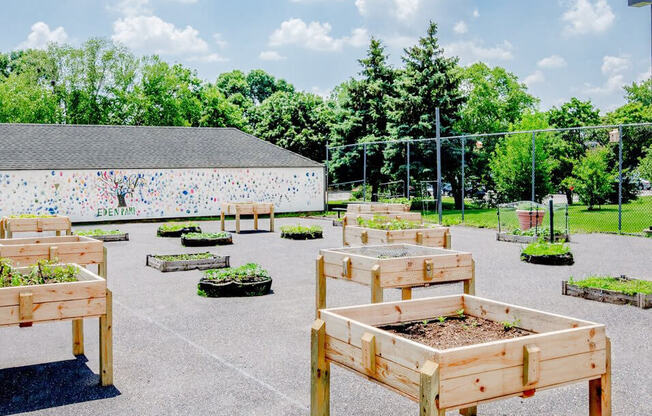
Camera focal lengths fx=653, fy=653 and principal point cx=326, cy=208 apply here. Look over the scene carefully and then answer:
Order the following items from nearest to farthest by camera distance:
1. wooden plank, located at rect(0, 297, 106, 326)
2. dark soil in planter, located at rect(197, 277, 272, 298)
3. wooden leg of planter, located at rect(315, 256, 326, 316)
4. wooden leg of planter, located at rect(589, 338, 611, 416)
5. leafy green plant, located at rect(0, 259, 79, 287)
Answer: wooden leg of planter, located at rect(589, 338, 611, 416) < wooden plank, located at rect(0, 297, 106, 326) < leafy green plant, located at rect(0, 259, 79, 287) < wooden leg of planter, located at rect(315, 256, 326, 316) < dark soil in planter, located at rect(197, 277, 272, 298)

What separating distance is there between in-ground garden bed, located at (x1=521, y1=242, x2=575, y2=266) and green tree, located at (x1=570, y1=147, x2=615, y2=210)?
21.4m

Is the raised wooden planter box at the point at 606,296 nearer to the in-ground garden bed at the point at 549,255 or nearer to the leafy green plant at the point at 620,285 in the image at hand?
the leafy green plant at the point at 620,285

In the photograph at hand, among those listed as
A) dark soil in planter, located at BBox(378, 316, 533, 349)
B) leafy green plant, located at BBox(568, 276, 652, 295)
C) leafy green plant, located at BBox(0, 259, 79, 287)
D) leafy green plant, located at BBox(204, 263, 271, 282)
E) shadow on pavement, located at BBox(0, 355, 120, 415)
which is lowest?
shadow on pavement, located at BBox(0, 355, 120, 415)

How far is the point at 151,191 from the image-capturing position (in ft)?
118

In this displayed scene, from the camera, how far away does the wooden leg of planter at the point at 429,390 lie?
4102 mm

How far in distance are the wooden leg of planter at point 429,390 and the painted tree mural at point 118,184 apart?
32812 millimetres

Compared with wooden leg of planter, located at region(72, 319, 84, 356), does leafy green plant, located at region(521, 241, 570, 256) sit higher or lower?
higher

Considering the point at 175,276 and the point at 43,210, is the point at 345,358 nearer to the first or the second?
the point at 175,276

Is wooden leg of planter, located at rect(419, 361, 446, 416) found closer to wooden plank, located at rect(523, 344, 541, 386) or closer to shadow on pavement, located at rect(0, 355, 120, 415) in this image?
wooden plank, located at rect(523, 344, 541, 386)

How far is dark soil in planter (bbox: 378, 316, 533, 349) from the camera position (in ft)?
17.1

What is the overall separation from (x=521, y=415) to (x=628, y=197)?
1584 inches

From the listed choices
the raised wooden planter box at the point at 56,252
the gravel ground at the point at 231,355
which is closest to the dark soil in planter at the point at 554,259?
the gravel ground at the point at 231,355

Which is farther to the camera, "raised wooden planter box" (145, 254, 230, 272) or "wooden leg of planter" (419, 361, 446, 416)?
"raised wooden planter box" (145, 254, 230, 272)

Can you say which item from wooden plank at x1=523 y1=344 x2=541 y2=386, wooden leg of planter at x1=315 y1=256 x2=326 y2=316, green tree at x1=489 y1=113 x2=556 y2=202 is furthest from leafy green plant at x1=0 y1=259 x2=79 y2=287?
green tree at x1=489 y1=113 x2=556 y2=202
